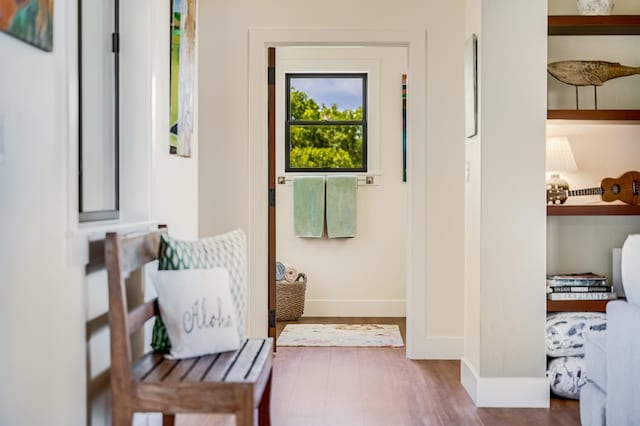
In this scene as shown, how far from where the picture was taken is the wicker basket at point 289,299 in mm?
5715

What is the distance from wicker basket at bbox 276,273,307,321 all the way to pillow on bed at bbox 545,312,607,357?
2669 millimetres

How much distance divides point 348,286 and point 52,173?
4.40 metres

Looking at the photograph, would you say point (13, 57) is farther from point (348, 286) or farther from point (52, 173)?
point (348, 286)

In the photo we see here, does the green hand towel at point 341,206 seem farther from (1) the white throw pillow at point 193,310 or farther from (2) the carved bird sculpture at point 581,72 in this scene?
(1) the white throw pillow at point 193,310

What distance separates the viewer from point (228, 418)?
3.09 meters

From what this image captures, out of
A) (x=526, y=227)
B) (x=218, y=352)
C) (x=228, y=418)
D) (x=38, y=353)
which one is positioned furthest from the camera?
(x=526, y=227)

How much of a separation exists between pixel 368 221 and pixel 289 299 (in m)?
0.99

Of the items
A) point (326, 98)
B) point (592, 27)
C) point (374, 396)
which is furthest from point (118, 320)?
point (326, 98)

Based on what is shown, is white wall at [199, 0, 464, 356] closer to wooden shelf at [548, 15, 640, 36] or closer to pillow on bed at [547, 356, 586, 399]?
wooden shelf at [548, 15, 640, 36]

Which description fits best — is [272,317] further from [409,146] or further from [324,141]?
[324,141]

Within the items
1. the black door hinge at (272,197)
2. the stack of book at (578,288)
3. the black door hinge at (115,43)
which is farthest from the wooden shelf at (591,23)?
the black door hinge at (115,43)

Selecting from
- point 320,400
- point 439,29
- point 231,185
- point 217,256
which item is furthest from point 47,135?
point 439,29

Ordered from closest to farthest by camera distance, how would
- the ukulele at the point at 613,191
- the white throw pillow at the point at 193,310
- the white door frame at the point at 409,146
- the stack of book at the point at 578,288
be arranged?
the white throw pillow at the point at 193,310 < the stack of book at the point at 578,288 < the ukulele at the point at 613,191 < the white door frame at the point at 409,146

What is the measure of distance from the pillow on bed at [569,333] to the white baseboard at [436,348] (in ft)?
3.33
